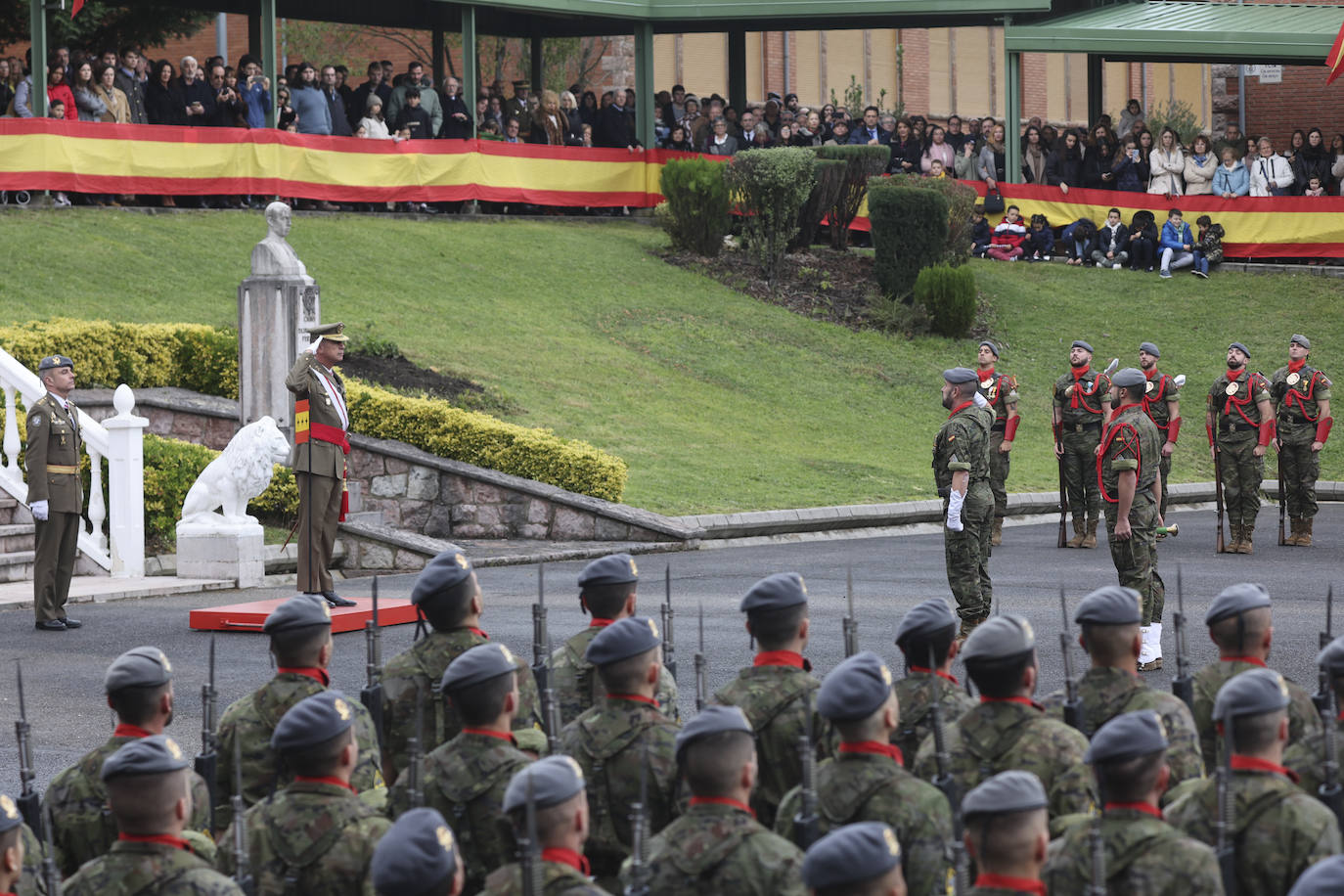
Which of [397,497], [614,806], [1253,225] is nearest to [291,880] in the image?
[614,806]

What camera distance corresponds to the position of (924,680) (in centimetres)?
664

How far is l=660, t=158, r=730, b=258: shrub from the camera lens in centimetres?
2911

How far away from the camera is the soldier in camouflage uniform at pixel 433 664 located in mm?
7219

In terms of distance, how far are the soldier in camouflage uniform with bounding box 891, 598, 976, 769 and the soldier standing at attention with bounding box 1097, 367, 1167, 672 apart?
5.49 meters

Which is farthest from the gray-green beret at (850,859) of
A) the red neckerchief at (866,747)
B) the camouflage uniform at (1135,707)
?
the camouflage uniform at (1135,707)

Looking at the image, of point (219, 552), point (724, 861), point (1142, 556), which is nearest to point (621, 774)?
point (724, 861)

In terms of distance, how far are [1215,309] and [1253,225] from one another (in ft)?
9.55

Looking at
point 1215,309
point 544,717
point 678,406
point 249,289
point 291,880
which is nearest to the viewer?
point 291,880

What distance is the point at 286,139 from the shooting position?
27359 mm

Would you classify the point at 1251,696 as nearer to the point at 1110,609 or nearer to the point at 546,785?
the point at 1110,609

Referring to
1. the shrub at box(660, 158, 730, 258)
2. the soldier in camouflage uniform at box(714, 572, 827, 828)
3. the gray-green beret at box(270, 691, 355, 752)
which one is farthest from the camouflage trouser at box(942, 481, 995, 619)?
the shrub at box(660, 158, 730, 258)

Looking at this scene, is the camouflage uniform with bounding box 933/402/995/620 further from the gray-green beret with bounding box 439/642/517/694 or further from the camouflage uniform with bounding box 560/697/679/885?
the gray-green beret with bounding box 439/642/517/694

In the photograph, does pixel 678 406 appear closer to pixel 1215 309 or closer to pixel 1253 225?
pixel 1215 309

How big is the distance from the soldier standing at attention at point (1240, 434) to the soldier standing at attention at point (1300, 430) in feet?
0.96
